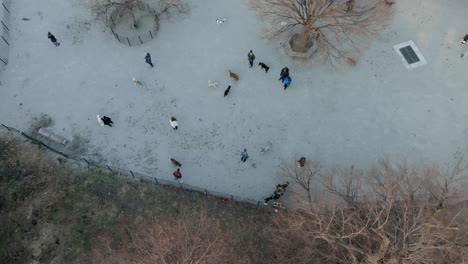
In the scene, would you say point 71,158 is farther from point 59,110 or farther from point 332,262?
point 332,262

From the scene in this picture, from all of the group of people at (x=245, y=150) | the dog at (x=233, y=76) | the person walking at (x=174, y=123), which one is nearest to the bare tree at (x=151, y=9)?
the group of people at (x=245, y=150)

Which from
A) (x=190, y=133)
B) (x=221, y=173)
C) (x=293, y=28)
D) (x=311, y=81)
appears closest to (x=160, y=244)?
(x=221, y=173)

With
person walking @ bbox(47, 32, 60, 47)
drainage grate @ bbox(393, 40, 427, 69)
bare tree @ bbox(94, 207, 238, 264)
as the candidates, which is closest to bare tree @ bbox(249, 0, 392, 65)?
drainage grate @ bbox(393, 40, 427, 69)

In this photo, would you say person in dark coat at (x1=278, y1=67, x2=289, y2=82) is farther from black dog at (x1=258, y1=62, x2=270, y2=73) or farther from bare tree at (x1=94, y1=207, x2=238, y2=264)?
bare tree at (x1=94, y1=207, x2=238, y2=264)

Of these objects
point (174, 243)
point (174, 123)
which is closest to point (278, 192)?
point (174, 243)

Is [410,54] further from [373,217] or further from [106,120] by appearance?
[106,120]

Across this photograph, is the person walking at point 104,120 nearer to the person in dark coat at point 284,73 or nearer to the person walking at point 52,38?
the person walking at point 52,38
